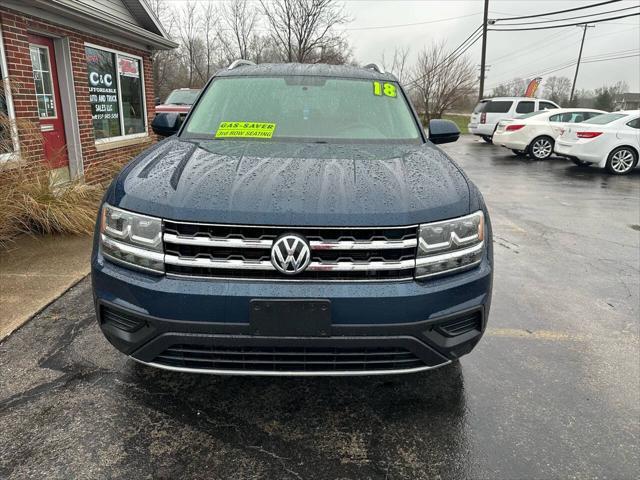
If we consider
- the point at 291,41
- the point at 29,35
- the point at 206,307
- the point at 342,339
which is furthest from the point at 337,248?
the point at 291,41

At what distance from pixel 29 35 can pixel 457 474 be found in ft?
24.6

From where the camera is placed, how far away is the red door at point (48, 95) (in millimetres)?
6719

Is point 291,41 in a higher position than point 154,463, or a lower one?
higher

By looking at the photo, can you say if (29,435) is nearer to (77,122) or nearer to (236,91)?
(236,91)

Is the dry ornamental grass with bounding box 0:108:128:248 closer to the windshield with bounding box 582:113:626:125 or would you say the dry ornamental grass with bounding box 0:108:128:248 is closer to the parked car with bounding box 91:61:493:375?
the parked car with bounding box 91:61:493:375

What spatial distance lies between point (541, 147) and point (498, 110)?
5.06m

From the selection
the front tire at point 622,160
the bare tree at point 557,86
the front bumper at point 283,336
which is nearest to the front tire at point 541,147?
the front tire at point 622,160

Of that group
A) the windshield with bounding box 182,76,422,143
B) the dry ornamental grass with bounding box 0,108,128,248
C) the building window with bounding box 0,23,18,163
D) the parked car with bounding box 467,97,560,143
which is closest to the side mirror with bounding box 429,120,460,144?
the windshield with bounding box 182,76,422,143

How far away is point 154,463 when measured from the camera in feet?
6.72

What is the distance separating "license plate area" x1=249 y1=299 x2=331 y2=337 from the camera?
1.90 metres

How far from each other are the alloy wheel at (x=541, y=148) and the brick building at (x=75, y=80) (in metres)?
11.3

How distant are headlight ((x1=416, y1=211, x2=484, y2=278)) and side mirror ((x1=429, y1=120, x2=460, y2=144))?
171 cm

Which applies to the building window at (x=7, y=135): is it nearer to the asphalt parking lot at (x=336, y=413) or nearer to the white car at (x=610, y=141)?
A: the asphalt parking lot at (x=336, y=413)

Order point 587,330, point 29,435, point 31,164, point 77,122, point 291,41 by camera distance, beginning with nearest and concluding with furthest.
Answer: point 29,435 < point 587,330 < point 31,164 < point 77,122 < point 291,41
